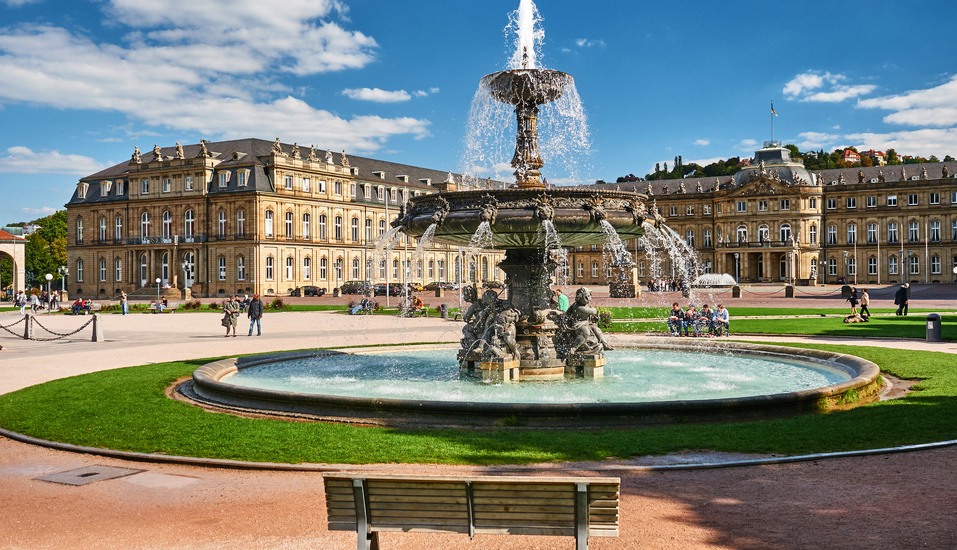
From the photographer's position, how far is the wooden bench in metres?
4.50

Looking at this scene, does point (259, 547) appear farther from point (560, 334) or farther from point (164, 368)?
point (164, 368)

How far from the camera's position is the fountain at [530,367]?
1008 cm

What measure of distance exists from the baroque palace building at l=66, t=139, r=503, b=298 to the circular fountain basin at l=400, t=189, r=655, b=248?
6153cm

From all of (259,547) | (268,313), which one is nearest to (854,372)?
(259,547)

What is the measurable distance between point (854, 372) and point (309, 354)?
490 inches

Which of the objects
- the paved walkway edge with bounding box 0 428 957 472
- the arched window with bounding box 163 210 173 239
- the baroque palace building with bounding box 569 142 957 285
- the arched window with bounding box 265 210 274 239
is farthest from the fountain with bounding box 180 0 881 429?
the baroque palace building with bounding box 569 142 957 285

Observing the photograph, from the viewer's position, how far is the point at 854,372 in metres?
13.7

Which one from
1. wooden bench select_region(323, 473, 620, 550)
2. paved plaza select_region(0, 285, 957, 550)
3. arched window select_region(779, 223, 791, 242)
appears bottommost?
paved plaza select_region(0, 285, 957, 550)

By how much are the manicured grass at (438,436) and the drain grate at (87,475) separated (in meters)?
0.72

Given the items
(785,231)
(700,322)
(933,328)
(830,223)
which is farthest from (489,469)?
(830,223)

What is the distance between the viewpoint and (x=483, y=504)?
4.59 meters

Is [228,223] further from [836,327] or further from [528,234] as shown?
[528,234]

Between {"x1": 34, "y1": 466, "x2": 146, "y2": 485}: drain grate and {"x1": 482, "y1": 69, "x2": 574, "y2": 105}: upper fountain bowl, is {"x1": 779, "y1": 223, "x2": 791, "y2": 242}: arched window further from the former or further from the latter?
{"x1": 34, "y1": 466, "x2": 146, "y2": 485}: drain grate

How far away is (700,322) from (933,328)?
7.20m
